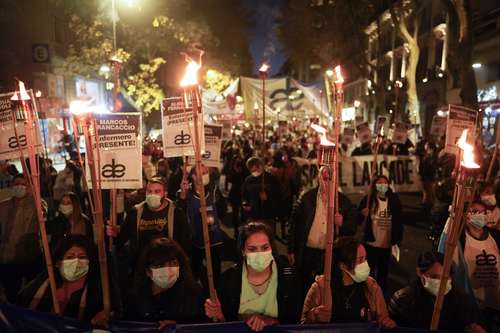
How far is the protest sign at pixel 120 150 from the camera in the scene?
3.98 m

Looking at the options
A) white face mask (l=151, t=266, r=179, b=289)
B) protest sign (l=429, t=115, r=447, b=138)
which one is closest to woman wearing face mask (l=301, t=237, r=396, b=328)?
white face mask (l=151, t=266, r=179, b=289)

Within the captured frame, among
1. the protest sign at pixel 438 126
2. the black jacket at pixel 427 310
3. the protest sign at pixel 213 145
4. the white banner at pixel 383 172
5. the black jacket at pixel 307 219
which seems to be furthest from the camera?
the protest sign at pixel 438 126

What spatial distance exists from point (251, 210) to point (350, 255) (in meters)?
3.53

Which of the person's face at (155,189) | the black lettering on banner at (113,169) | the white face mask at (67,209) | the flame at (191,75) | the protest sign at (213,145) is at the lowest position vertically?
the white face mask at (67,209)

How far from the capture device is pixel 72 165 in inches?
314

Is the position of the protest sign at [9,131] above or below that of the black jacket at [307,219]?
above

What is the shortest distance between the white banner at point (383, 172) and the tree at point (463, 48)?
11.8 ft

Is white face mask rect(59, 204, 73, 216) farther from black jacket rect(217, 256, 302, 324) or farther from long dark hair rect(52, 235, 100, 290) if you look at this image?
black jacket rect(217, 256, 302, 324)

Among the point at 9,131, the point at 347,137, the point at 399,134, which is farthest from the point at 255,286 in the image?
the point at 347,137

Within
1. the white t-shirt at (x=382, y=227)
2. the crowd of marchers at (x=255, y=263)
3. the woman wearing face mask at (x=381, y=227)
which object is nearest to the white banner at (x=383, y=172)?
the crowd of marchers at (x=255, y=263)

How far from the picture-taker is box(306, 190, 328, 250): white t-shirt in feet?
15.2

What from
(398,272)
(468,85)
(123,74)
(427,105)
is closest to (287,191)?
(398,272)

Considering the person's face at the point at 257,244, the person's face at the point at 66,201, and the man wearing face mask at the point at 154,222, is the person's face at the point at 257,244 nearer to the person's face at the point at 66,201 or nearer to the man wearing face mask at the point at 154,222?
the man wearing face mask at the point at 154,222

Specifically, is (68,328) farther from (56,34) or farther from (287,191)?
(56,34)
